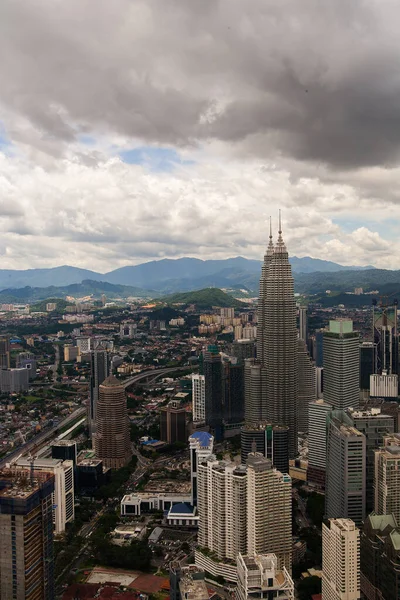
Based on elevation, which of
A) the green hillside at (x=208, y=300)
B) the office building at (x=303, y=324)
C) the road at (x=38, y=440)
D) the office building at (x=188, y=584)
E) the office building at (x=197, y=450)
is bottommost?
the road at (x=38, y=440)

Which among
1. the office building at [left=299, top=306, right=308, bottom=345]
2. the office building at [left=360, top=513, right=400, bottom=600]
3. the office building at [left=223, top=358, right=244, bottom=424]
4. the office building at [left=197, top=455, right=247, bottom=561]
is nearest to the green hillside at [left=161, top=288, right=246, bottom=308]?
the office building at [left=299, top=306, right=308, bottom=345]

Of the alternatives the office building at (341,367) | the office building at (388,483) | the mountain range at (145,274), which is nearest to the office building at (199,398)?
the office building at (341,367)

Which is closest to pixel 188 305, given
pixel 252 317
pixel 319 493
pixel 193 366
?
pixel 252 317

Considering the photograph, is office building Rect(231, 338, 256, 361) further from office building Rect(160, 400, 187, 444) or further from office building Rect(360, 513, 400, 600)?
office building Rect(360, 513, 400, 600)

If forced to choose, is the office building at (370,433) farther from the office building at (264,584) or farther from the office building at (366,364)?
the office building at (366,364)

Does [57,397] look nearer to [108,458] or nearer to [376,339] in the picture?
[108,458]

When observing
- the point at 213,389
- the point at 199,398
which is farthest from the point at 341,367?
the point at 199,398
